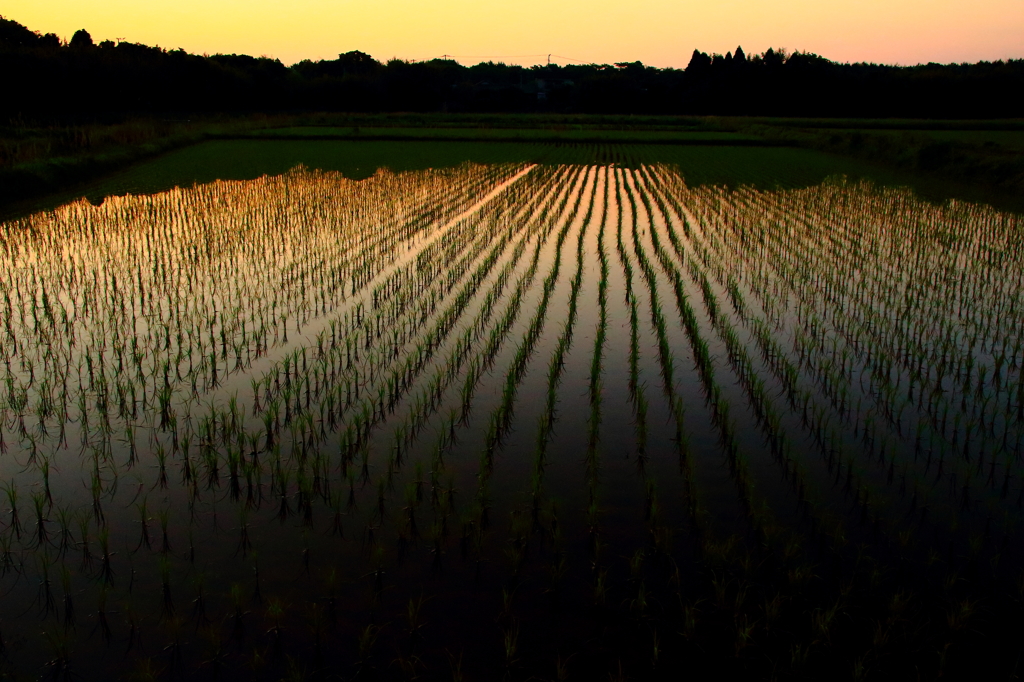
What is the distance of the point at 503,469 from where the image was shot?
11.8 ft

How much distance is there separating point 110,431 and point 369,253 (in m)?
4.74

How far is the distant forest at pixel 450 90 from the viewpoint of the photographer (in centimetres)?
3497

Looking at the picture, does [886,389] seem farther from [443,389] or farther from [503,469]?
[443,389]

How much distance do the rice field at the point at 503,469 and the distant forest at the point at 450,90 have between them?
105ft

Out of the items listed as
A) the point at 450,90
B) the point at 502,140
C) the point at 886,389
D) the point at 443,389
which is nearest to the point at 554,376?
the point at 443,389

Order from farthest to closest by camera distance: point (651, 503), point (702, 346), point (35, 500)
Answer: point (702, 346), point (651, 503), point (35, 500)

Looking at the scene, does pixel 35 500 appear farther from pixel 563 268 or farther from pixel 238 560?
pixel 563 268

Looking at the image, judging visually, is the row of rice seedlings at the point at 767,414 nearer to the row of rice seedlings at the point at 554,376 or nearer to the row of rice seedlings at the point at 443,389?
the row of rice seedlings at the point at 554,376

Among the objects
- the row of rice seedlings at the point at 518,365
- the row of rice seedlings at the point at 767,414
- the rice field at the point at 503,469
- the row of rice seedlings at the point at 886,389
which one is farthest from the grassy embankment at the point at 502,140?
the row of rice seedlings at the point at 886,389

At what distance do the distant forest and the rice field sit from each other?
32.1 m

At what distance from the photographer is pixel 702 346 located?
5402 mm

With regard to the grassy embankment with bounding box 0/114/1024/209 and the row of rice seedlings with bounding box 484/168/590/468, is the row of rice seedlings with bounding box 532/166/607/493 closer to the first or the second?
the row of rice seedlings with bounding box 484/168/590/468

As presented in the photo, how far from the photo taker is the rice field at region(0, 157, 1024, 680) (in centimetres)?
244

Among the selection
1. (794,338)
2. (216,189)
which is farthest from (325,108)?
(794,338)
